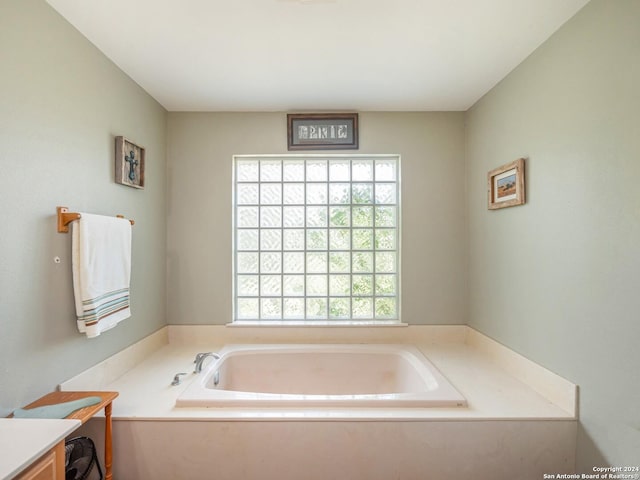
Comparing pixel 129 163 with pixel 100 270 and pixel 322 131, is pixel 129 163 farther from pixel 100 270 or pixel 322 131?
pixel 322 131

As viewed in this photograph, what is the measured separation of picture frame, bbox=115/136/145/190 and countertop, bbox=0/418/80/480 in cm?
122

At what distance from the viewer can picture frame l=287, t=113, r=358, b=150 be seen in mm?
2240

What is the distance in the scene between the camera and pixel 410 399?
1409mm

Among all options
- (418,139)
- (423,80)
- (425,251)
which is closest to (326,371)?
(425,251)

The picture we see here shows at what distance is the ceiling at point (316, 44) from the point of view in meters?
1.29

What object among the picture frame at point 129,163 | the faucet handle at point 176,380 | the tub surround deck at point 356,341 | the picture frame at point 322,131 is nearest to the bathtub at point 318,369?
the tub surround deck at point 356,341

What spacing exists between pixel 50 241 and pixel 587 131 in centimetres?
232

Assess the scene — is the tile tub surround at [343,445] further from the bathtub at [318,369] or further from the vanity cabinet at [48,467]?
the bathtub at [318,369]

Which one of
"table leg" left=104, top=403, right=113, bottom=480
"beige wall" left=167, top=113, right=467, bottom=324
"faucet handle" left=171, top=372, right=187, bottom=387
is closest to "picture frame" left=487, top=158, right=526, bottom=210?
"beige wall" left=167, top=113, right=467, bottom=324

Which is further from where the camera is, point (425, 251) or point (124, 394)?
point (425, 251)

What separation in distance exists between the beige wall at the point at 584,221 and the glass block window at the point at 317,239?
2.76 ft

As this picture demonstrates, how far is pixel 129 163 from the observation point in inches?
70.2

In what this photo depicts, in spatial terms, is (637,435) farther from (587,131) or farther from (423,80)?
(423,80)

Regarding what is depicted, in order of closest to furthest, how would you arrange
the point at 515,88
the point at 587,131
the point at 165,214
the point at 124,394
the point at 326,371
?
the point at 587,131 → the point at 124,394 → the point at 515,88 → the point at 326,371 → the point at 165,214
